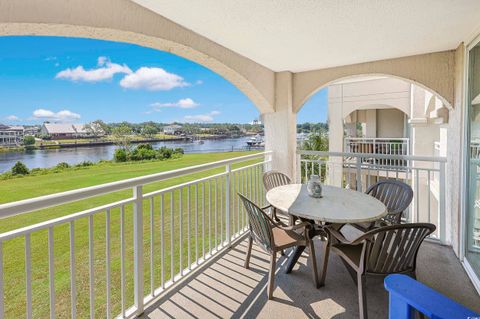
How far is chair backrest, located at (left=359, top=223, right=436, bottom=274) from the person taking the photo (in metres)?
1.87

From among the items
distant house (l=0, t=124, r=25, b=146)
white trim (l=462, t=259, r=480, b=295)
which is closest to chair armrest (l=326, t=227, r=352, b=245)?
white trim (l=462, t=259, r=480, b=295)

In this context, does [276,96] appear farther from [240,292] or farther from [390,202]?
[240,292]

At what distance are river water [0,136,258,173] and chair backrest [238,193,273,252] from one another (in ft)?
36.3

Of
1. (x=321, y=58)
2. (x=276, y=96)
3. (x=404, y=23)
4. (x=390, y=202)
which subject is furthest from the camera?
(x=276, y=96)

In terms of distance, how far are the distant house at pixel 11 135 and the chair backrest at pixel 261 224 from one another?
35.2ft

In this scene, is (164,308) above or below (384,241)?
below

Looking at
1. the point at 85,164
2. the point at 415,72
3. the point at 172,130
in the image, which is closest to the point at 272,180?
the point at 415,72

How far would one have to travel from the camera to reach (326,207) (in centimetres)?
252

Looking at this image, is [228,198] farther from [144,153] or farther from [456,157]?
[144,153]

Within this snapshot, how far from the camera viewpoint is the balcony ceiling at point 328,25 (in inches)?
90.0

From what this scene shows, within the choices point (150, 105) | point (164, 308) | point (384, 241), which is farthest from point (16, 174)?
point (384, 241)

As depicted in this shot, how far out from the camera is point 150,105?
2172 cm

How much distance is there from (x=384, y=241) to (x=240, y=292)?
4.47 ft

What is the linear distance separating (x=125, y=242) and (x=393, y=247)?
2100 millimetres
